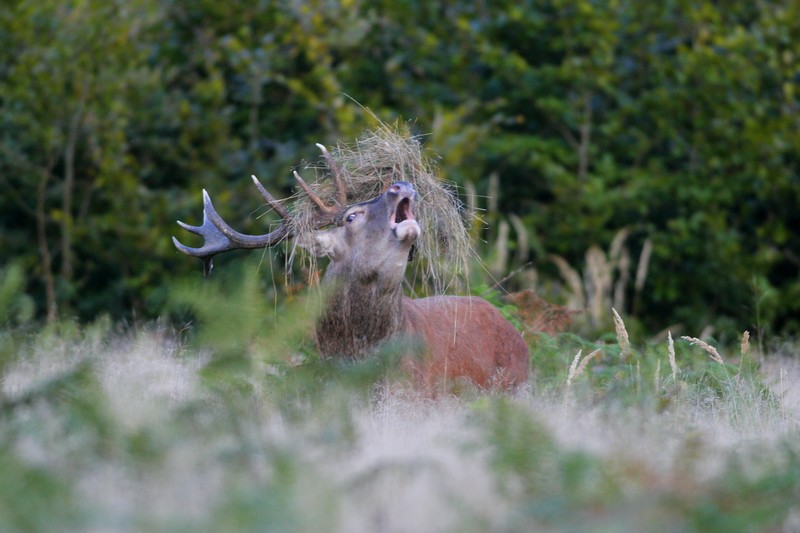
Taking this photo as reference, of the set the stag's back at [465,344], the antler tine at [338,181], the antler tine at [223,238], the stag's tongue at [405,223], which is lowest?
the stag's back at [465,344]

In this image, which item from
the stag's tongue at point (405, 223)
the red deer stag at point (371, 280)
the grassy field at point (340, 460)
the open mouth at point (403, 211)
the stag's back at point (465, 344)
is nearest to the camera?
the grassy field at point (340, 460)

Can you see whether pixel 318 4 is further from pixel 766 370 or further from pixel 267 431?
pixel 267 431

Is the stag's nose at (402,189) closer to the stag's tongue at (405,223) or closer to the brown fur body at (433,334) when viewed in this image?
the stag's tongue at (405,223)

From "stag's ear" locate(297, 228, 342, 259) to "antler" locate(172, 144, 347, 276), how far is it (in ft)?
0.36

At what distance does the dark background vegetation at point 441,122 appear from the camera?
14.1 metres

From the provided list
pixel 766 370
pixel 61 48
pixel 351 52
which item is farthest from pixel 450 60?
pixel 766 370

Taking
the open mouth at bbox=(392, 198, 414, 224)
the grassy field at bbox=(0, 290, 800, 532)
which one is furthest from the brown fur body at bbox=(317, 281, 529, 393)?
the grassy field at bbox=(0, 290, 800, 532)

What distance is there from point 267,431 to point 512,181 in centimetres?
1240

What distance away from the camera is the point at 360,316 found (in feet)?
21.6

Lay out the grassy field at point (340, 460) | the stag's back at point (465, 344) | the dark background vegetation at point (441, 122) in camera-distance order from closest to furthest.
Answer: the grassy field at point (340, 460) < the stag's back at point (465, 344) < the dark background vegetation at point (441, 122)


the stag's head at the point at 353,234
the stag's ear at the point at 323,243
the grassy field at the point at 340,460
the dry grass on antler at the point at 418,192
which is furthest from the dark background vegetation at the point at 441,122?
the grassy field at the point at 340,460

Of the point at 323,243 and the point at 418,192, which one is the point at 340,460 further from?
the point at 418,192

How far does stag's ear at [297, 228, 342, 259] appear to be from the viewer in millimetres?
6730

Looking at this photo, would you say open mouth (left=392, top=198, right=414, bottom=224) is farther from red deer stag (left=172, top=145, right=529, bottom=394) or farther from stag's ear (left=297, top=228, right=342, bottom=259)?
stag's ear (left=297, top=228, right=342, bottom=259)
